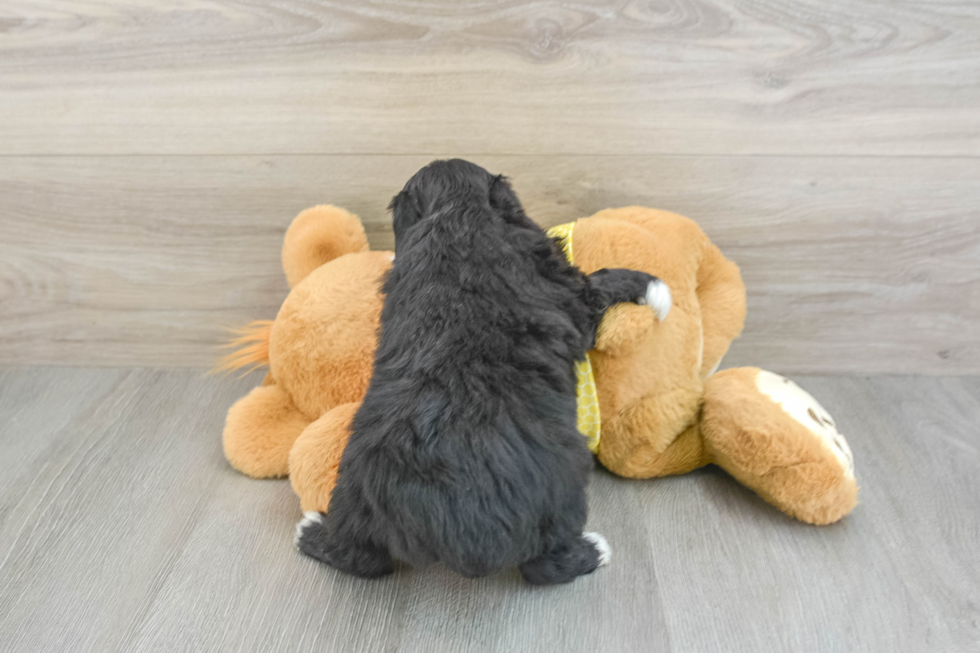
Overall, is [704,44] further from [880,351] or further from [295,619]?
[295,619]

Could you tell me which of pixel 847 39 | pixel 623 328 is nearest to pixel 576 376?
pixel 623 328

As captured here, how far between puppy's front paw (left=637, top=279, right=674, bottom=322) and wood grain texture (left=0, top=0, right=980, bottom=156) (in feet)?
0.91

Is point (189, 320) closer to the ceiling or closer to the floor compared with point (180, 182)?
closer to the floor

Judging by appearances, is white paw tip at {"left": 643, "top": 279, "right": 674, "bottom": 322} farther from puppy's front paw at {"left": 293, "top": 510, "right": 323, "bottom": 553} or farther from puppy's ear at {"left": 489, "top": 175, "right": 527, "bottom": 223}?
puppy's front paw at {"left": 293, "top": 510, "right": 323, "bottom": 553}

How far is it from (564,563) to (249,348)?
56 cm

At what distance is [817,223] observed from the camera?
38.5 inches

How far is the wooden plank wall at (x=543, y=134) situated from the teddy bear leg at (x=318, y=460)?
33 centimetres

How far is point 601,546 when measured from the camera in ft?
2.42

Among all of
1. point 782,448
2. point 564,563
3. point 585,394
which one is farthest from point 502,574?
point 782,448

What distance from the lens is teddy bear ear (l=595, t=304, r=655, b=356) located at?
0.73 m

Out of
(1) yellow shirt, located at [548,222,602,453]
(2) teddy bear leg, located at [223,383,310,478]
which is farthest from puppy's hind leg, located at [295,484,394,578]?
(1) yellow shirt, located at [548,222,602,453]

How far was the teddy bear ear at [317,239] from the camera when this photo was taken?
3.05ft

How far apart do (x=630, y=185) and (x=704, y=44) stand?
0.66 feet

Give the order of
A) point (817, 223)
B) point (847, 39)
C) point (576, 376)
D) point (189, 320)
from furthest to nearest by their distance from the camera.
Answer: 1. point (189, 320)
2. point (817, 223)
3. point (847, 39)
4. point (576, 376)
